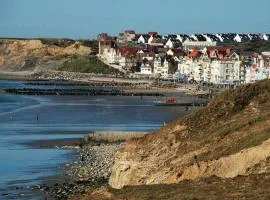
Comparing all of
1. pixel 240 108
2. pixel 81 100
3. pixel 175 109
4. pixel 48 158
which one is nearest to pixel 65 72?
pixel 81 100

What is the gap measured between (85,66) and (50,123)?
111571mm

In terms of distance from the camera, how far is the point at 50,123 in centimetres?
6725

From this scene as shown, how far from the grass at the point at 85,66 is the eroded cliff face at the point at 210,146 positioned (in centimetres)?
14166

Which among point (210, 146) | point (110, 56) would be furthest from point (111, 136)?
point (110, 56)

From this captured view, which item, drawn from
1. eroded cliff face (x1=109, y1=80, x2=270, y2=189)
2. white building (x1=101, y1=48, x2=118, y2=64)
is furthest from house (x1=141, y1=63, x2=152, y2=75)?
eroded cliff face (x1=109, y1=80, x2=270, y2=189)

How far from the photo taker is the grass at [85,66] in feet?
567

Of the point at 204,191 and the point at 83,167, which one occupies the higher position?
the point at 204,191

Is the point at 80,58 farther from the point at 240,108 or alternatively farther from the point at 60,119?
the point at 240,108

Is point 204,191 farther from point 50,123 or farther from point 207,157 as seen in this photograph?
point 50,123

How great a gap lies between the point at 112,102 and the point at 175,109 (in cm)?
1353

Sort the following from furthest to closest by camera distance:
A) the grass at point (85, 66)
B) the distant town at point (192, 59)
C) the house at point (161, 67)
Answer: the grass at point (85, 66), the house at point (161, 67), the distant town at point (192, 59)

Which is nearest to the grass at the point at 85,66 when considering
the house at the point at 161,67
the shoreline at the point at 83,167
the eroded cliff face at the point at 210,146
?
the house at the point at 161,67

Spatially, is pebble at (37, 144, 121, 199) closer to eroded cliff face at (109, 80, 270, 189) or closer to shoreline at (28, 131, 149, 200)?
shoreline at (28, 131, 149, 200)

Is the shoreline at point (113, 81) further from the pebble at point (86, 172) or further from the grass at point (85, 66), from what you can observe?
the pebble at point (86, 172)
